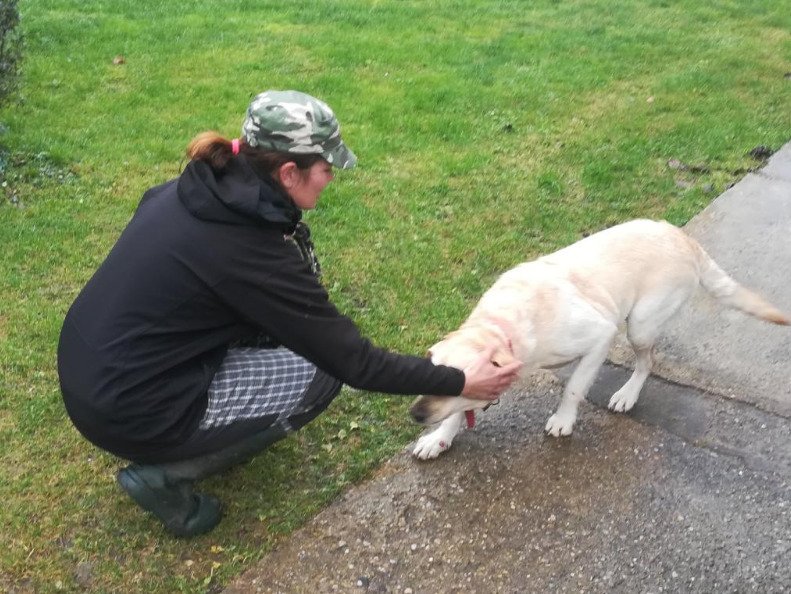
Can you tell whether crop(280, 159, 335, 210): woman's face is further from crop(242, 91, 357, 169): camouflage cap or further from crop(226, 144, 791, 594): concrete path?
crop(226, 144, 791, 594): concrete path

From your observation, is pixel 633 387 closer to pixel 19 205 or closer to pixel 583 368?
pixel 583 368

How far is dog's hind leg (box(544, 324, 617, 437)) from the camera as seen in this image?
11.7ft

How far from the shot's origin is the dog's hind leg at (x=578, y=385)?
3.56 m

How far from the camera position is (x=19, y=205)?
570cm

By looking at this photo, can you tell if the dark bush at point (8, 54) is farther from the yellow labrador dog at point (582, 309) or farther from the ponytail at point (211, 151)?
the yellow labrador dog at point (582, 309)

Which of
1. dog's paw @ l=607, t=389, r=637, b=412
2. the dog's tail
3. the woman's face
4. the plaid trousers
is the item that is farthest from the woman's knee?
the dog's tail

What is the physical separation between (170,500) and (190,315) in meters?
0.80

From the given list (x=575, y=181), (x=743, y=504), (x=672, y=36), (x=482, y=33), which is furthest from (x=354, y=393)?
(x=672, y=36)

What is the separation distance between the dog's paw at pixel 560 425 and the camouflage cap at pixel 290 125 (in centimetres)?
172

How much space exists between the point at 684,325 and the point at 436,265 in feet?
5.00

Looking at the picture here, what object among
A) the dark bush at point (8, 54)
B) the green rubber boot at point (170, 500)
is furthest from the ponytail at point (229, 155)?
the dark bush at point (8, 54)

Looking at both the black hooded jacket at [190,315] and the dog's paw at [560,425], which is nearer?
the black hooded jacket at [190,315]

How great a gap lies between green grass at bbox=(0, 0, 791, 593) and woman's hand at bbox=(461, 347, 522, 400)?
791 millimetres

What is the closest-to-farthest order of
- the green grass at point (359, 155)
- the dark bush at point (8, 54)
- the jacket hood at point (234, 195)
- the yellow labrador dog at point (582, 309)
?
the jacket hood at point (234, 195), the yellow labrador dog at point (582, 309), the green grass at point (359, 155), the dark bush at point (8, 54)
